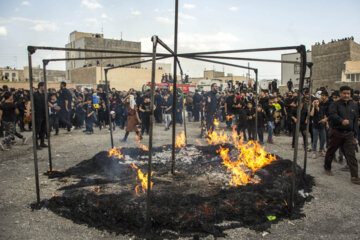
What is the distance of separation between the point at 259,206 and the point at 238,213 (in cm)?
40

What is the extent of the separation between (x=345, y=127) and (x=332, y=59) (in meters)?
30.0

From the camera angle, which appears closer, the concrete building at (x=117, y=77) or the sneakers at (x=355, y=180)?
the sneakers at (x=355, y=180)

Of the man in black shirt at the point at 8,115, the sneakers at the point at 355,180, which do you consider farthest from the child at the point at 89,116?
the sneakers at the point at 355,180

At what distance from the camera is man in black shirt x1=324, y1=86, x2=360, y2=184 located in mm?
5699

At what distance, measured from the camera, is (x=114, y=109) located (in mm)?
13930

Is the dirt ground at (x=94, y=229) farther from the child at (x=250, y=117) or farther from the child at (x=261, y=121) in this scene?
the child at (x=250, y=117)

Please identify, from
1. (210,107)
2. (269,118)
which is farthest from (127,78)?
(269,118)

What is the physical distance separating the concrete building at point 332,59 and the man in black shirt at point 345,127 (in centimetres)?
2598

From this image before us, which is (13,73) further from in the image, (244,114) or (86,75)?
(244,114)

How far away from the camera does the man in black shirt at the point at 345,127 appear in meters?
5.70

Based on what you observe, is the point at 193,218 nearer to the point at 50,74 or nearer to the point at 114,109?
the point at 114,109

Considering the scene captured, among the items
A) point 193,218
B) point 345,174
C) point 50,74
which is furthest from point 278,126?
point 50,74

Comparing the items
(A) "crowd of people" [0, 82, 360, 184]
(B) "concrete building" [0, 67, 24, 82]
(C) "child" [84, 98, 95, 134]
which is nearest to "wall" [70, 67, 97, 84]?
(A) "crowd of people" [0, 82, 360, 184]

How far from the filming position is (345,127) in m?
5.77
